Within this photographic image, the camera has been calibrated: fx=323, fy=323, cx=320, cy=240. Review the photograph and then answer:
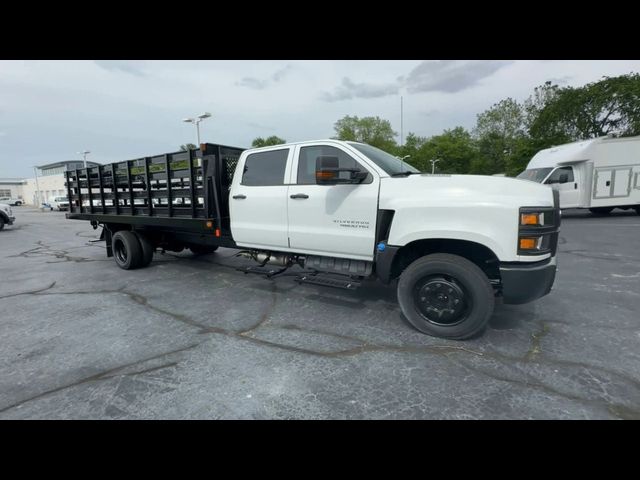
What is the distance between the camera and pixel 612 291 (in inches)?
188

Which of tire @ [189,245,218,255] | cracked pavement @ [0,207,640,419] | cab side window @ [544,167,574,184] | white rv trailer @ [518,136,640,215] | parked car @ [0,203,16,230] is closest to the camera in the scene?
cracked pavement @ [0,207,640,419]

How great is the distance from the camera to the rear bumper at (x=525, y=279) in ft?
10.0

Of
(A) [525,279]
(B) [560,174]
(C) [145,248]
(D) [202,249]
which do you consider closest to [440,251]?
(A) [525,279]

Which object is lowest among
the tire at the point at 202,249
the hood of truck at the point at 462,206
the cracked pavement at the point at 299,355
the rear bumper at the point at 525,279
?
the cracked pavement at the point at 299,355

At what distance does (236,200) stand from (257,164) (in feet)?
2.04

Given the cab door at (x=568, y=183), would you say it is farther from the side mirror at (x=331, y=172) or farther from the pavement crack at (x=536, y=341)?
the side mirror at (x=331, y=172)

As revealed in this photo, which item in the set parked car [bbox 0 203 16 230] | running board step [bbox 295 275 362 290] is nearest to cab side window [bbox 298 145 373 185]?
running board step [bbox 295 275 362 290]

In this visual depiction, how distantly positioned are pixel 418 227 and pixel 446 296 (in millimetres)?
770

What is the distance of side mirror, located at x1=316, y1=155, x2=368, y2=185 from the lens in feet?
11.2

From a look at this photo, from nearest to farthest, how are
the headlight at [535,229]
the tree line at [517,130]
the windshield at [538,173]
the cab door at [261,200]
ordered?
the headlight at [535,229] → the cab door at [261,200] → the windshield at [538,173] → the tree line at [517,130]

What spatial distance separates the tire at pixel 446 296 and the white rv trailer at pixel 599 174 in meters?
11.9

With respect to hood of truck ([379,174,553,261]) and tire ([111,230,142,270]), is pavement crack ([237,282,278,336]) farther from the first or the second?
tire ([111,230,142,270])

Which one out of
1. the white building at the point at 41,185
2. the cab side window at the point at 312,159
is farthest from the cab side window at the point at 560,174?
the white building at the point at 41,185

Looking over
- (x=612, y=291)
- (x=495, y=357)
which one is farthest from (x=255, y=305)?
(x=612, y=291)
